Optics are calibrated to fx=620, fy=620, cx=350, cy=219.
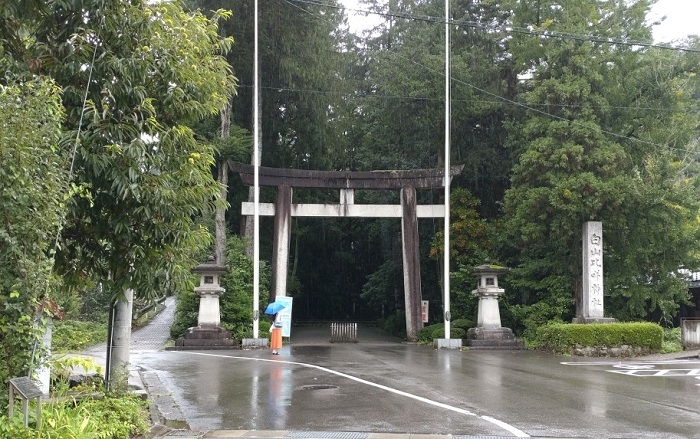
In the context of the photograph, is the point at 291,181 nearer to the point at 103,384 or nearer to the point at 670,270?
the point at 670,270

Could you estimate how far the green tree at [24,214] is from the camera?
5.14 meters

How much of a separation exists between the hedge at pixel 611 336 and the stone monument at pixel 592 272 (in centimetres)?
100

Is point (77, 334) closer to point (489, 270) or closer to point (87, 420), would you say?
point (489, 270)

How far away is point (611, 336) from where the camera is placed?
17.7m

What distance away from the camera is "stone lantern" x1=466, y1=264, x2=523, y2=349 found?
66.1 feet

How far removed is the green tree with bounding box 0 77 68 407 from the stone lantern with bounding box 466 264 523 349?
16.6 meters

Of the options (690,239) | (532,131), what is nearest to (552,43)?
(532,131)

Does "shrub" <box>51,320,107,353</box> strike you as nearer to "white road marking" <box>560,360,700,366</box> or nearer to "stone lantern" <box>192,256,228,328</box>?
"stone lantern" <box>192,256,228,328</box>

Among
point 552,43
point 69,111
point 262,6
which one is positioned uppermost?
point 262,6

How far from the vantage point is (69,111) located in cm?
693

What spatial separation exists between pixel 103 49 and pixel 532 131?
17.3 metres

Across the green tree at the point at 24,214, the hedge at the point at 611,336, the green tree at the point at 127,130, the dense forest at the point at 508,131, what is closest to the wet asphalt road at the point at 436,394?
the hedge at the point at 611,336

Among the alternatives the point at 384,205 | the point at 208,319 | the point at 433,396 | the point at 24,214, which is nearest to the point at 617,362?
the point at 433,396

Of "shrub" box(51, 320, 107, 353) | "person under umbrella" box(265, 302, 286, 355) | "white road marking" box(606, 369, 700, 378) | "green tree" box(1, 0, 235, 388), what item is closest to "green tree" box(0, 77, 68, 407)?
"green tree" box(1, 0, 235, 388)
